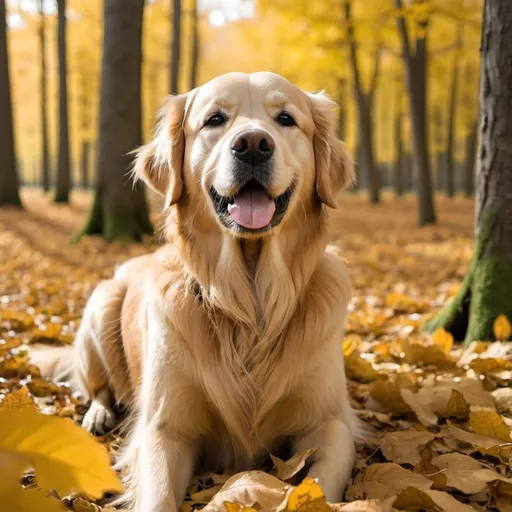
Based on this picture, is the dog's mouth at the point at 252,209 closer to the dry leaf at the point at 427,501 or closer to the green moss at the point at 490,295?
the dry leaf at the point at 427,501

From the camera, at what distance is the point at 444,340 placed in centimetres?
354

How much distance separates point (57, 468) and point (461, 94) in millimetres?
22887

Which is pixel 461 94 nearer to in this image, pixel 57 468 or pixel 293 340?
pixel 293 340

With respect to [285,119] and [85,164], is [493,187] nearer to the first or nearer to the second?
[285,119]

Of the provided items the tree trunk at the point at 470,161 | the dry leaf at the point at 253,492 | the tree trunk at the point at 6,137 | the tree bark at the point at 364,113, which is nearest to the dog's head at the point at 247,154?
the dry leaf at the point at 253,492

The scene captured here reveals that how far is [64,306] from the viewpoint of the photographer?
4.89 metres

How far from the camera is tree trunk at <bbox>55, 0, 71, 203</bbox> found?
46.2 feet

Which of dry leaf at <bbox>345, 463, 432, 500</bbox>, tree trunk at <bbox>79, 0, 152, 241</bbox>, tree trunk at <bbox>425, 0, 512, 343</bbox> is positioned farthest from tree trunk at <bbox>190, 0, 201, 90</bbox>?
dry leaf at <bbox>345, 463, 432, 500</bbox>

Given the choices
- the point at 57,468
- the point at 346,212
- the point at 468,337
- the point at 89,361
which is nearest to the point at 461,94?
the point at 346,212

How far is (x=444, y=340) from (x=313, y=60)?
40.7 feet

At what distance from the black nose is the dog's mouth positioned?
10cm

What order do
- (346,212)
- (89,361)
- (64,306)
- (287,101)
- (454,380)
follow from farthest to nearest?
(346,212) < (64,306) < (89,361) < (454,380) < (287,101)

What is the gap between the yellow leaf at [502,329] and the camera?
11.3ft

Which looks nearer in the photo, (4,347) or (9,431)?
(9,431)
